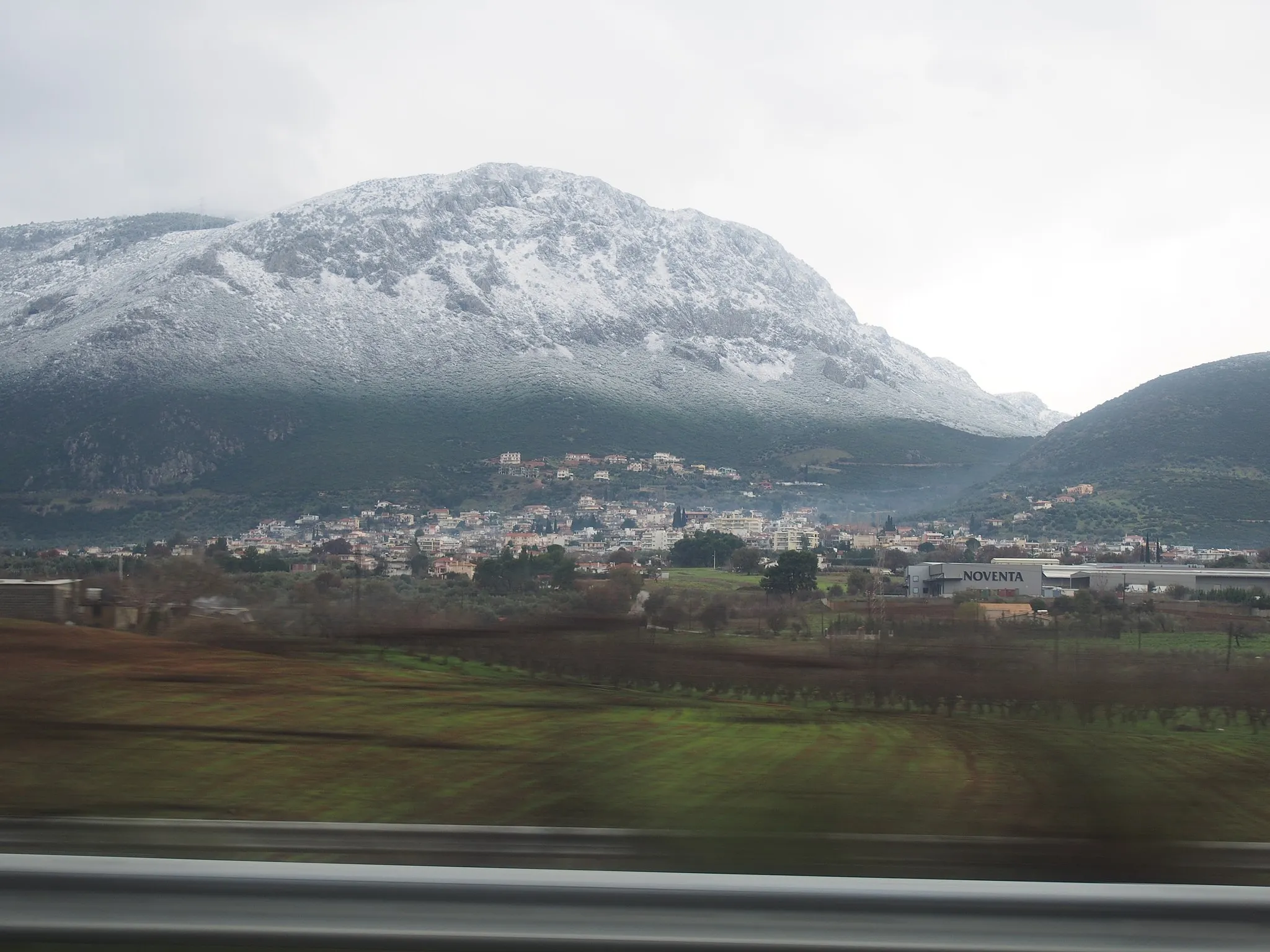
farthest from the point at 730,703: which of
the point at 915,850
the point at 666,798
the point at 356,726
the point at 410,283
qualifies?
the point at 410,283

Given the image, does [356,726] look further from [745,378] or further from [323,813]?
[745,378]

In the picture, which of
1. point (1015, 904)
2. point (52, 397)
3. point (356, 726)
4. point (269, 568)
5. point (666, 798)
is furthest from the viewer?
point (52, 397)

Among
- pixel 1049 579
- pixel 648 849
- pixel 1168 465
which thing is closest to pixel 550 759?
pixel 648 849

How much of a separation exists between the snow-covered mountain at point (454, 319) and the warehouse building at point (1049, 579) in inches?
893

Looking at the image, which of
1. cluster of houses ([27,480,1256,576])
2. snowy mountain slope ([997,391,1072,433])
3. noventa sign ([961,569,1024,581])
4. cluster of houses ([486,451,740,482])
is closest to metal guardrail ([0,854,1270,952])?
cluster of houses ([27,480,1256,576])

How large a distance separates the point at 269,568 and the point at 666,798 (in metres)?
3.73

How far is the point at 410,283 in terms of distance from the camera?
110 m

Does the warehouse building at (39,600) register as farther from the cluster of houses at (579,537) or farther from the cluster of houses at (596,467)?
the cluster of houses at (596,467)

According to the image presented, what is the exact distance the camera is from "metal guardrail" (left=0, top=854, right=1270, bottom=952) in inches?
95.1

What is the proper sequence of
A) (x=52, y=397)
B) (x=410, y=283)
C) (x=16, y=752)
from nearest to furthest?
(x=16, y=752), (x=52, y=397), (x=410, y=283)

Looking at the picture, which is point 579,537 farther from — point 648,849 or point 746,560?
point 648,849

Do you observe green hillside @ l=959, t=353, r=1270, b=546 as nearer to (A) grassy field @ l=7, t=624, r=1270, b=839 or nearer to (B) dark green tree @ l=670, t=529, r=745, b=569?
(B) dark green tree @ l=670, t=529, r=745, b=569

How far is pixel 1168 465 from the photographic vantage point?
110ft

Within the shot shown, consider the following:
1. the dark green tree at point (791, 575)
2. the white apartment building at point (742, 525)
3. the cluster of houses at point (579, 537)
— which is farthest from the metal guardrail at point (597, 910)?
the white apartment building at point (742, 525)
